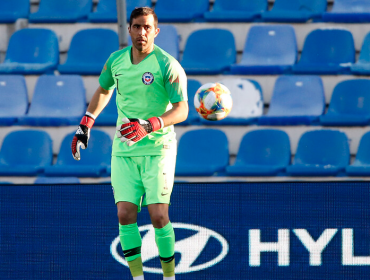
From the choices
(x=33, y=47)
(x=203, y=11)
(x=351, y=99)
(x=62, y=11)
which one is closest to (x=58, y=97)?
(x=33, y=47)

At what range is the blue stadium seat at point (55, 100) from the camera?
20.6 feet

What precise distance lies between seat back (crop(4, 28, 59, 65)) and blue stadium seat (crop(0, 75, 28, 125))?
0.37 meters

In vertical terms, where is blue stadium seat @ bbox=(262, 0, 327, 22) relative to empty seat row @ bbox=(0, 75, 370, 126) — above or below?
above

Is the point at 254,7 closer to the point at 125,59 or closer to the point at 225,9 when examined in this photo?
the point at 225,9

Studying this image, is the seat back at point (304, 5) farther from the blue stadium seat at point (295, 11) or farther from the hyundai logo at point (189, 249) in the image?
the hyundai logo at point (189, 249)

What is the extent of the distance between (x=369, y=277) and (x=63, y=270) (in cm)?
196

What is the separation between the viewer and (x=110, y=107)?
6312 millimetres

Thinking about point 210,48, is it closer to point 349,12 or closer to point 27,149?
point 349,12

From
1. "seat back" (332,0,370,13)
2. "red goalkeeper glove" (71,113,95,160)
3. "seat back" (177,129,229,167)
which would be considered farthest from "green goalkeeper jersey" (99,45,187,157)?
"seat back" (332,0,370,13)

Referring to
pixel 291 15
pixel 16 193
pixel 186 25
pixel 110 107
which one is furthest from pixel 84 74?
pixel 16 193

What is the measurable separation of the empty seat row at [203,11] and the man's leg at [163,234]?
3.79m

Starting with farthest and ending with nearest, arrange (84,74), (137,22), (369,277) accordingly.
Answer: (84,74) < (369,277) < (137,22)

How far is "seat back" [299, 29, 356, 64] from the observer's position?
6.37 m

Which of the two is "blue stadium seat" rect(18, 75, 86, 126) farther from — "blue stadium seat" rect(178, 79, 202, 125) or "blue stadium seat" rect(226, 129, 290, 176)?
"blue stadium seat" rect(226, 129, 290, 176)
